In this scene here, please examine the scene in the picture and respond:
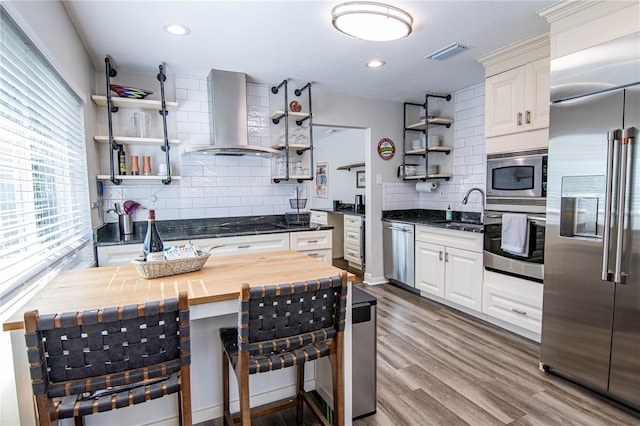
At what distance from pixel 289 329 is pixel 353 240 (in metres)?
4.02

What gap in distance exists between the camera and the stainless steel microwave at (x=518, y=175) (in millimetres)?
2641

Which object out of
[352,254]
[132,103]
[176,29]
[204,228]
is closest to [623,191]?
[176,29]

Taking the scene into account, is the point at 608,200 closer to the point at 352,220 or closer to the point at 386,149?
the point at 386,149

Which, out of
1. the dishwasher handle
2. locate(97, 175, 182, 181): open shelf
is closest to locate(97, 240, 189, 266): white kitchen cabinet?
locate(97, 175, 182, 181): open shelf

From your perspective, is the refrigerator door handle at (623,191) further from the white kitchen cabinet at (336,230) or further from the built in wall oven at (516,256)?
the white kitchen cabinet at (336,230)

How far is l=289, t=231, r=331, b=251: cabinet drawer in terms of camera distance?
3.29m

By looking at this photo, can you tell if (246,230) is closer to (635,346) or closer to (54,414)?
(54,414)

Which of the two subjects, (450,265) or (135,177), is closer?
(135,177)

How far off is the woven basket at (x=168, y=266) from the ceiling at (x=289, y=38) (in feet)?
5.03

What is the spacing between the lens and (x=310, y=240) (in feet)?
11.0

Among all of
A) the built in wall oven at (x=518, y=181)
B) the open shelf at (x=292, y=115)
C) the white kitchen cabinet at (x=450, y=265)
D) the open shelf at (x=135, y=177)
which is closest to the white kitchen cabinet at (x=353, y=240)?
the white kitchen cabinet at (x=450, y=265)

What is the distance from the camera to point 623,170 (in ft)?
5.86

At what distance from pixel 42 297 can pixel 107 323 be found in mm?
517

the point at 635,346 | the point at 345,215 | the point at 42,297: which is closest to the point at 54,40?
the point at 42,297
